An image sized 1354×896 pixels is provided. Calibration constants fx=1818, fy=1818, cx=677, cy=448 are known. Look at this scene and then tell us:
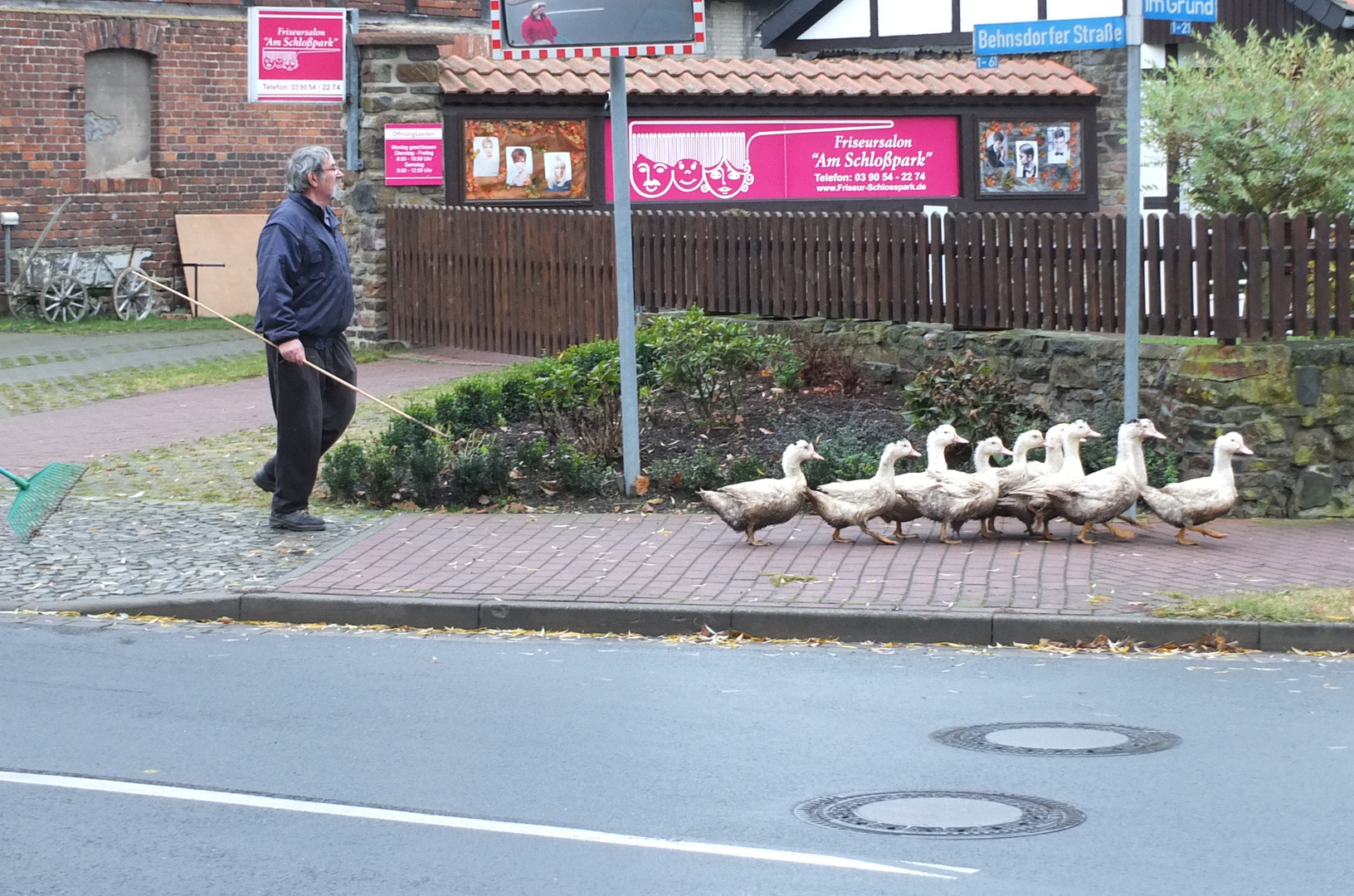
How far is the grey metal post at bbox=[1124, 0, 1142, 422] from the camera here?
991 cm

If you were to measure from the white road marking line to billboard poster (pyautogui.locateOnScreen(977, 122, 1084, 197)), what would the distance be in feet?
55.0

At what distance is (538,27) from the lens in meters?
10.8

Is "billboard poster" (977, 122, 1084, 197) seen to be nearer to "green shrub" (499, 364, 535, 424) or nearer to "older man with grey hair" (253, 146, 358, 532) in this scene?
"green shrub" (499, 364, 535, 424)

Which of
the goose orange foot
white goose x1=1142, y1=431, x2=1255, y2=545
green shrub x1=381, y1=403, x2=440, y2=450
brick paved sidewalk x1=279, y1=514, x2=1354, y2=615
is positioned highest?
green shrub x1=381, y1=403, x2=440, y2=450

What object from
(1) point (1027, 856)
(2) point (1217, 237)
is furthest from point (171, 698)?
(2) point (1217, 237)

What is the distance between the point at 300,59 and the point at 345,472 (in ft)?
30.0

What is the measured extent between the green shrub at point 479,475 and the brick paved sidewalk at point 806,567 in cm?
54

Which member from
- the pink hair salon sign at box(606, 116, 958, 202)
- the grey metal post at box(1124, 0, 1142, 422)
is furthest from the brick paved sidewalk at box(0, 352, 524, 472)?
the grey metal post at box(1124, 0, 1142, 422)

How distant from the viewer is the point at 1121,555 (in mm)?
9133

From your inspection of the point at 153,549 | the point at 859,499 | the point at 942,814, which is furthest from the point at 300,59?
the point at 942,814

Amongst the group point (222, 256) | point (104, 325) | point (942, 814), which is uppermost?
point (222, 256)

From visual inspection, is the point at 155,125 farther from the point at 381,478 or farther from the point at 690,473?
the point at 690,473

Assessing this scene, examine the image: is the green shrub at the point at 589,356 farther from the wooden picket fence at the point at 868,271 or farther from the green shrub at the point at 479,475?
the wooden picket fence at the point at 868,271

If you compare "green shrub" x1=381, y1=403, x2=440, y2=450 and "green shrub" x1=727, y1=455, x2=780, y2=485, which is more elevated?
"green shrub" x1=381, y1=403, x2=440, y2=450
